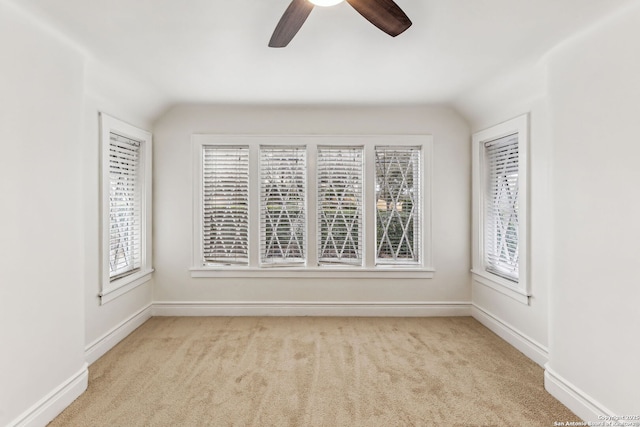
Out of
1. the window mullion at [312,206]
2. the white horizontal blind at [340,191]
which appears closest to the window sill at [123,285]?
the window mullion at [312,206]

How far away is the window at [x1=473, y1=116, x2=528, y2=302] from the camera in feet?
10.1

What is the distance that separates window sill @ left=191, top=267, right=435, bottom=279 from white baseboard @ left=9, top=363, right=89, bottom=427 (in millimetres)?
1675

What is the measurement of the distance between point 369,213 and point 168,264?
2.51 m

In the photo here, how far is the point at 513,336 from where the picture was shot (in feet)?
10.5

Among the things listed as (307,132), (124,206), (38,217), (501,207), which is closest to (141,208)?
(124,206)

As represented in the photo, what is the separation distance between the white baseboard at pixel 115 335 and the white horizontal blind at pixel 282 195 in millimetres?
1470

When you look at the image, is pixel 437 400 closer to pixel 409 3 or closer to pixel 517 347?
pixel 517 347

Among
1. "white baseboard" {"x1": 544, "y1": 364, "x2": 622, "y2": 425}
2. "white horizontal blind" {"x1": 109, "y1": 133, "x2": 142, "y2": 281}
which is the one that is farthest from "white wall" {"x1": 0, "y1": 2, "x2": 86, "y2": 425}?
"white baseboard" {"x1": 544, "y1": 364, "x2": 622, "y2": 425}

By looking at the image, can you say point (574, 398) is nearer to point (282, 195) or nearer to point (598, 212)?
point (598, 212)

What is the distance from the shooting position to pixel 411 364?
2854 mm

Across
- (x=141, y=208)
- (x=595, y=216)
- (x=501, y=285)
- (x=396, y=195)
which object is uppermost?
(x=396, y=195)

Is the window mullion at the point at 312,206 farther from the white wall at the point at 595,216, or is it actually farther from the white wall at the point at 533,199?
the white wall at the point at 595,216

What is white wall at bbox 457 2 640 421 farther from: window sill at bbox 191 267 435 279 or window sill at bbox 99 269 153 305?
window sill at bbox 99 269 153 305

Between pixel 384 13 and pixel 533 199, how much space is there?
2.23 m
